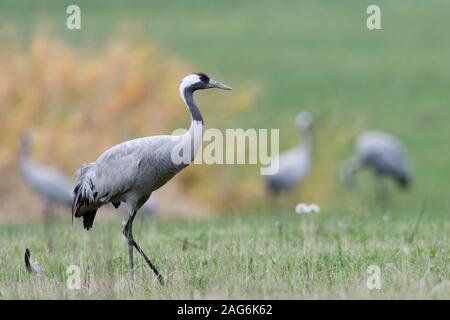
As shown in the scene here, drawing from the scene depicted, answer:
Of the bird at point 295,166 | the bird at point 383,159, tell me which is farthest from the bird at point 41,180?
the bird at point 383,159

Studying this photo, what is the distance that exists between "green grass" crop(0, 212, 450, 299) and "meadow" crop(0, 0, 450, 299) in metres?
0.02

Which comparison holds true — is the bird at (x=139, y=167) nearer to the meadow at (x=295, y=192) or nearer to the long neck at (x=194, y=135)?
the long neck at (x=194, y=135)

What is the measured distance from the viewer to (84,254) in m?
8.31

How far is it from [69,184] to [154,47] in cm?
426

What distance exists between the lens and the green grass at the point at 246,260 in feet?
22.0

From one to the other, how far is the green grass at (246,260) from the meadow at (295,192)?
21 mm

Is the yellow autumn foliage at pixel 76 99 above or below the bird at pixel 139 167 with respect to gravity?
above

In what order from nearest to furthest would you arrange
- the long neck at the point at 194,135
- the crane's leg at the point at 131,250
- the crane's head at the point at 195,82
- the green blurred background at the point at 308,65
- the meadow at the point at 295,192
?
the meadow at the point at 295,192
the crane's leg at the point at 131,250
the long neck at the point at 194,135
the crane's head at the point at 195,82
the green blurred background at the point at 308,65

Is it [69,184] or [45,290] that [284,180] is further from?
[45,290]

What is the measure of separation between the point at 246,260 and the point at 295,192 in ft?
41.8

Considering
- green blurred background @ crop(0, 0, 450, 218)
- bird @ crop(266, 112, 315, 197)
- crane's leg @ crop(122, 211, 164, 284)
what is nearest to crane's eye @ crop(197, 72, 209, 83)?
crane's leg @ crop(122, 211, 164, 284)

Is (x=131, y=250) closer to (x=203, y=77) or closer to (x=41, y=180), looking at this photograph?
(x=203, y=77)

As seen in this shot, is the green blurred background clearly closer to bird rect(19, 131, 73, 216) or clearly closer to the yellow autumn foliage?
the yellow autumn foliage
